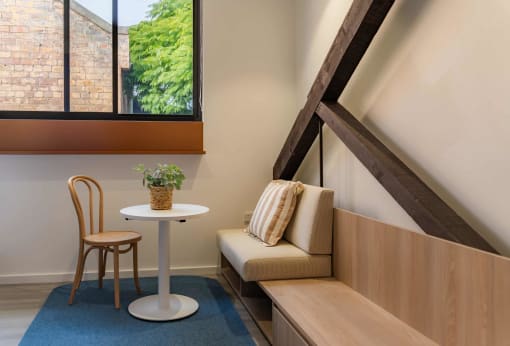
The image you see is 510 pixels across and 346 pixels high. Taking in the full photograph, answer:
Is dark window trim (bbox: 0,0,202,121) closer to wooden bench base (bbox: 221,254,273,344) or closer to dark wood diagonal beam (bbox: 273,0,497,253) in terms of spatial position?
dark wood diagonal beam (bbox: 273,0,497,253)

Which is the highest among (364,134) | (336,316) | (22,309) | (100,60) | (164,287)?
(100,60)

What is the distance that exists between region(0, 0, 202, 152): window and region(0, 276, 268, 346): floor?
1052mm

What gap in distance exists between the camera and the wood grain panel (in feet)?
11.0

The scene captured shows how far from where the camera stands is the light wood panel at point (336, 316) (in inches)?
66.3

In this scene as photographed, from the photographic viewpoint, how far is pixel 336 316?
1916 mm

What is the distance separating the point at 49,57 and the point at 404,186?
300cm

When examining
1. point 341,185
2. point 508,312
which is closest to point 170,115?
point 341,185

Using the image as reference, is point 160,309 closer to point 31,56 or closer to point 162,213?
point 162,213

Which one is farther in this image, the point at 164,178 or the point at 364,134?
the point at 164,178

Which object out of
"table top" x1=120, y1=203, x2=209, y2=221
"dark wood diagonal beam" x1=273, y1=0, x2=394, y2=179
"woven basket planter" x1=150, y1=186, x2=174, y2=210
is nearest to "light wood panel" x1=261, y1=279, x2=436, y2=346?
"table top" x1=120, y1=203, x2=209, y2=221

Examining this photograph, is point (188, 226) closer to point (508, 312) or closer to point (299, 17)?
point (299, 17)

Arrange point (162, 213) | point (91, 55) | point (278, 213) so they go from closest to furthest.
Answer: point (162, 213) < point (278, 213) < point (91, 55)

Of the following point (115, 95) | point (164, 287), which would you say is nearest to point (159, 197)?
point (164, 287)

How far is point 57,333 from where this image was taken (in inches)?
96.3
